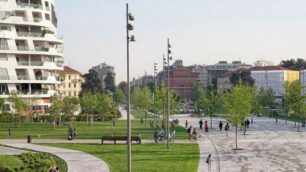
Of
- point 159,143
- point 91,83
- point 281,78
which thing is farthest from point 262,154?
point 281,78

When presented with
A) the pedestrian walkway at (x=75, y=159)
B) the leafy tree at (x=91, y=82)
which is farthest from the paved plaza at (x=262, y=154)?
the leafy tree at (x=91, y=82)

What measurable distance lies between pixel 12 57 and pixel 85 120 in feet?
51.6

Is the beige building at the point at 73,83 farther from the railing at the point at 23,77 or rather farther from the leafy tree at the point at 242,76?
the leafy tree at the point at 242,76

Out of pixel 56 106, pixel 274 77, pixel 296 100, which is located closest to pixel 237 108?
pixel 296 100

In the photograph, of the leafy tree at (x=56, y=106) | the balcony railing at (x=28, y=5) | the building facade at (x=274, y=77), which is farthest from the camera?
the building facade at (x=274, y=77)

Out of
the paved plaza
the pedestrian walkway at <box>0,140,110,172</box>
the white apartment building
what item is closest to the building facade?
the white apartment building

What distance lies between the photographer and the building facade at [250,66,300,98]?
7505 inches

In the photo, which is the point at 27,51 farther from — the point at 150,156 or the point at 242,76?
the point at 242,76

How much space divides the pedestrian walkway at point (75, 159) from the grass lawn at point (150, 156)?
25.5 inches

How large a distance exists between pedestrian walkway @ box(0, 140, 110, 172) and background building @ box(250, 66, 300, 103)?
154 meters

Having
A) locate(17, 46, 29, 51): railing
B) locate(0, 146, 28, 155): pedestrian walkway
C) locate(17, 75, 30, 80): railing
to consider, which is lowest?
locate(0, 146, 28, 155): pedestrian walkway

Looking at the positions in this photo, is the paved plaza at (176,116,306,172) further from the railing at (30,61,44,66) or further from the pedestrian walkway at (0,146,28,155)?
the railing at (30,61,44,66)

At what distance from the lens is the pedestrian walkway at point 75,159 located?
3091 centimetres

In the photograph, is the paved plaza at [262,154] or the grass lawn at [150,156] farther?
the paved plaza at [262,154]
